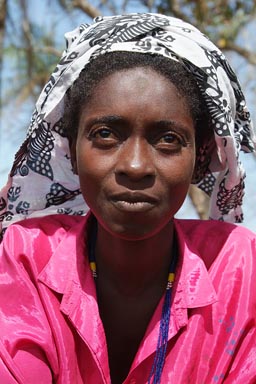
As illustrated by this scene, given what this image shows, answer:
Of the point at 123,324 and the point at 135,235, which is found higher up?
the point at 135,235

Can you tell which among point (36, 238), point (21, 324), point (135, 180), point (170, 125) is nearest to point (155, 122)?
point (170, 125)

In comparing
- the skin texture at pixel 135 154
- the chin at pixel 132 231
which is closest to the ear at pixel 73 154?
the skin texture at pixel 135 154

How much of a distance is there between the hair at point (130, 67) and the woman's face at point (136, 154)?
25 millimetres

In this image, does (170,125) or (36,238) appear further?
(36,238)

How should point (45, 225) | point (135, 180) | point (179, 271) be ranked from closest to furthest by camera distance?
1. point (135, 180)
2. point (179, 271)
3. point (45, 225)

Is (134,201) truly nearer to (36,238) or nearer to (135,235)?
(135,235)

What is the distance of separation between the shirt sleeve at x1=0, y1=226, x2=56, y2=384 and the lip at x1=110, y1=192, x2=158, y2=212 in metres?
0.40

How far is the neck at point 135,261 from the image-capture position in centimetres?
235

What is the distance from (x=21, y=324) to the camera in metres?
2.18

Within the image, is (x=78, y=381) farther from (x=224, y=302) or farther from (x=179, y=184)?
(x=179, y=184)

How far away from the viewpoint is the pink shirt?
7.06 feet

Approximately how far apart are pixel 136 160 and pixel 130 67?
31 cm

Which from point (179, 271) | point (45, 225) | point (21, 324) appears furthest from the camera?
point (45, 225)

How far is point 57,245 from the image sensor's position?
2.43 m
